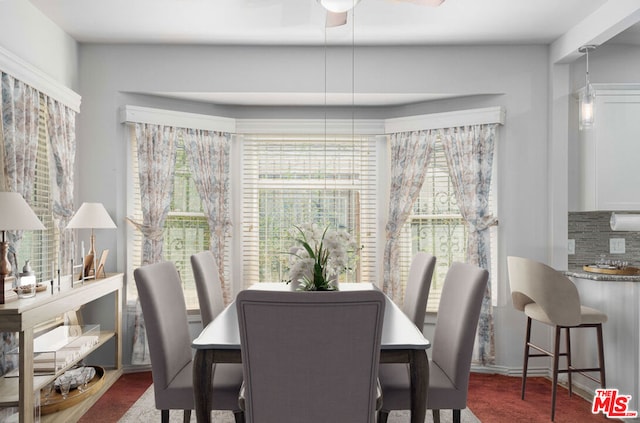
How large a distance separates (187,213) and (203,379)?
2.61 metres

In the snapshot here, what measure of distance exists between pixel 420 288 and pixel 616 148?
84.4 inches

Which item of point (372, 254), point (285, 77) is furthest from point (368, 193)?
point (285, 77)

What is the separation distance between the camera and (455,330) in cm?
252

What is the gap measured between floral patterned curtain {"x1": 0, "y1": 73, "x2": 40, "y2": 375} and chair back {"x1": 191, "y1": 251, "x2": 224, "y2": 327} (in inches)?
43.7

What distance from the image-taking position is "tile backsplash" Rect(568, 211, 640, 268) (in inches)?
167

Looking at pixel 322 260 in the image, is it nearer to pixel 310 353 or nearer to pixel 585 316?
pixel 310 353

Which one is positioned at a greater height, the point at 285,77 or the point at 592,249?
the point at 285,77

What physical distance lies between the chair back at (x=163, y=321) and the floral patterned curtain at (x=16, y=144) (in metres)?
1.09

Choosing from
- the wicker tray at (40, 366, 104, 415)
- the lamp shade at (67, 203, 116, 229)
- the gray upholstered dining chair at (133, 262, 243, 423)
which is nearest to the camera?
the gray upholstered dining chair at (133, 262, 243, 423)

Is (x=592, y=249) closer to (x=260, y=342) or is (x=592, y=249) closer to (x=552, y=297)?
(x=552, y=297)

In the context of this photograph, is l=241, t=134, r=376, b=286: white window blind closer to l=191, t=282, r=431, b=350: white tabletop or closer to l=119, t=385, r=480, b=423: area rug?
l=119, t=385, r=480, b=423: area rug

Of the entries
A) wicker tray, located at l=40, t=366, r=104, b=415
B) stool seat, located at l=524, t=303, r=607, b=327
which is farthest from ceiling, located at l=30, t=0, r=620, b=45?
wicker tray, located at l=40, t=366, r=104, b=415

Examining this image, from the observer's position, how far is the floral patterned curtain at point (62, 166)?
3639 mm

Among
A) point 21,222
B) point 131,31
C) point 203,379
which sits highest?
point 131,31
